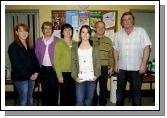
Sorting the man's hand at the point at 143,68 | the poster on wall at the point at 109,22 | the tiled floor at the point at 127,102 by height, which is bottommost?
the tiled floor at the point at 127,102

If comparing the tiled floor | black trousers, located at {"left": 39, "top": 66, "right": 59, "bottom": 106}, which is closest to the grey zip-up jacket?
black trousers, located at {"left": 39, "top": 66, "right": 59, "bottom": 106}

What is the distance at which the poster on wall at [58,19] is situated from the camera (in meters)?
3.03

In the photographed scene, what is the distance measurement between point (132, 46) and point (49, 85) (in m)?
0.95

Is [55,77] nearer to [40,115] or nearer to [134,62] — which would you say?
[40,115]

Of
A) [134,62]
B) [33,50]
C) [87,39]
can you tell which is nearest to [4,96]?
[33,50]

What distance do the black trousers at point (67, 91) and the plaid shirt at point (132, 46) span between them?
1.84 ft

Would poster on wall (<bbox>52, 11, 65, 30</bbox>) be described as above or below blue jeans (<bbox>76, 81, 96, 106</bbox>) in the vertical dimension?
above

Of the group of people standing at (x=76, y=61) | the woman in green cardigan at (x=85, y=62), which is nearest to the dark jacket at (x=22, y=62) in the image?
the group of people standing at (x=76, y=61)

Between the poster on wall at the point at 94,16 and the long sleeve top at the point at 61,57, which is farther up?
Answer: the poster on wall at the point at 94,16

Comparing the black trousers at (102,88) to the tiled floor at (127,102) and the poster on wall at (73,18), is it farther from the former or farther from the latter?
the poster on wall at (73,18)

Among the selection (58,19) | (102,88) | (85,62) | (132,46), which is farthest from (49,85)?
(132,46)

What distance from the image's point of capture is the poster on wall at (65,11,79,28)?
119 inches

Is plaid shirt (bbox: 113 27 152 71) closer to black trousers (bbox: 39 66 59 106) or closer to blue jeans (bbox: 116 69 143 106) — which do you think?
blue jeans (bbox: 116 69 143 106)

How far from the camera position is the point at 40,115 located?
2990mm
